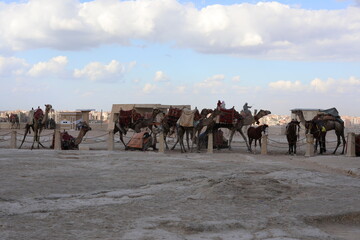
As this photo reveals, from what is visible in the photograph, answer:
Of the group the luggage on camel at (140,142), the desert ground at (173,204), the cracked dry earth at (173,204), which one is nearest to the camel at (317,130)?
the luggage on camel at (140,142)

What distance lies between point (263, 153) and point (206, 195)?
13.0 metres

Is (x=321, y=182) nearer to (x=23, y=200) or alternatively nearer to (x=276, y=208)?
(x=276, y=208)

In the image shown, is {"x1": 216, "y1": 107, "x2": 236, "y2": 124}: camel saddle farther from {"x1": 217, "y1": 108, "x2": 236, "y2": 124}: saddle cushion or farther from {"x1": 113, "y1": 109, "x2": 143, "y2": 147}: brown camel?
{"x1": 113, "y1": 109, "x2": 143, "y2": 147}: brown camel

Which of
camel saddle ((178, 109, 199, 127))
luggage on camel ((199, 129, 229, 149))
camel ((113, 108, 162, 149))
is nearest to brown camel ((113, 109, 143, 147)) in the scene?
camel ((113, 108, 162, 149))

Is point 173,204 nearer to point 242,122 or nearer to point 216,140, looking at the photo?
point 242,122

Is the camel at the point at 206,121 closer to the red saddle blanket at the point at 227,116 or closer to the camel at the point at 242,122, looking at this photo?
the red saddle blanket at the point at 227,116

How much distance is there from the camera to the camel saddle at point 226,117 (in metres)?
23.6

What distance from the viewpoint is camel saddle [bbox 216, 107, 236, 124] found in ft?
77.6

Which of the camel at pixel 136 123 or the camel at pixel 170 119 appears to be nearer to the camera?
the camel at pixel 170 119

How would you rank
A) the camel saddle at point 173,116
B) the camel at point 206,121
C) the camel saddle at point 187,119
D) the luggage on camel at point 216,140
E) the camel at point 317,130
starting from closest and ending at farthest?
1. the camel at point 317,130
2. the camel saddle at point 187,119
3. the camel at point 206,121
4. the camel saddle at point 173,116
5. the luggage on camel at point 216,140

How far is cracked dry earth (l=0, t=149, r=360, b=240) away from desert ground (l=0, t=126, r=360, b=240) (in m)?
0.02

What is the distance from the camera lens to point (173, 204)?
29.1 ft

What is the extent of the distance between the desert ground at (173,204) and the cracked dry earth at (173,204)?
2cm

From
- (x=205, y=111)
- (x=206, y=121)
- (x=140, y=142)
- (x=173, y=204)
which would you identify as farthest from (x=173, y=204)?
(x=205, y=111)
